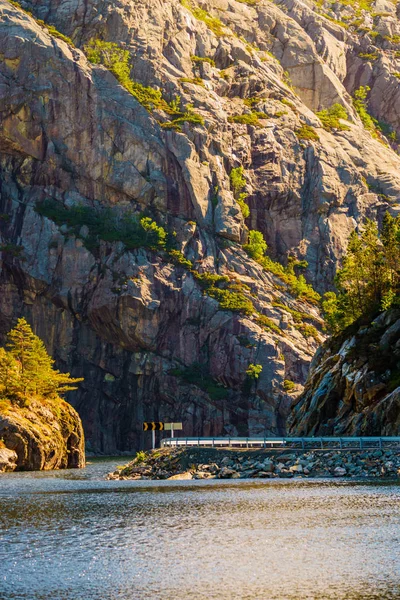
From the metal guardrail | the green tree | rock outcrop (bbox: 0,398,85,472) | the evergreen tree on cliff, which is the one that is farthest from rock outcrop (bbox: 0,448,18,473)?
the green tree

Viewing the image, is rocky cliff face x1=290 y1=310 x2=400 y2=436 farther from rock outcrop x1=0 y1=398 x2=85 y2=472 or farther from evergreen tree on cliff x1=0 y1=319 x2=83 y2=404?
evergreen tree on cliff x1=0 y1=319 x2=83 y2=404

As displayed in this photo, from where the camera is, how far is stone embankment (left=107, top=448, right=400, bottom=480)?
7962 cm

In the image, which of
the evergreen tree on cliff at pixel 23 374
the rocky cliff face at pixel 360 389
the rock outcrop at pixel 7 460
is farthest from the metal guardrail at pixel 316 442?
the evergreen tree on cliff at pixel 23 374

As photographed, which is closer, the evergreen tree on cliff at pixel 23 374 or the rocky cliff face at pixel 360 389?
the rocky cliff face at pixel 360 389

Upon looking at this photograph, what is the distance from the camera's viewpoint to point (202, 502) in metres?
59.9

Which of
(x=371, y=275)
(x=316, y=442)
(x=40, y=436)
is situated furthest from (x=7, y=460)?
(x=371, y=275)

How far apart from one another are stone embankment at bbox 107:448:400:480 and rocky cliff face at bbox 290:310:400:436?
7.66m

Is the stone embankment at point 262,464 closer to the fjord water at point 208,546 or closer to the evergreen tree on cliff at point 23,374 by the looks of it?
the fjord water at point 208,546

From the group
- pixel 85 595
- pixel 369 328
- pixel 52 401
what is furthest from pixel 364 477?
pixel 52 401

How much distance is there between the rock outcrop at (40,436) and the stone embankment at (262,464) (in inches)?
1253

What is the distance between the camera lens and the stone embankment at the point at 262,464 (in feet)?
261

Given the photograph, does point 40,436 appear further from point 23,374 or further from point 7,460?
point 23,374

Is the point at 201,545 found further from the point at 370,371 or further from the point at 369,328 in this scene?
the point at 369,328

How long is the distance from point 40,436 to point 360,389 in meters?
49.9
